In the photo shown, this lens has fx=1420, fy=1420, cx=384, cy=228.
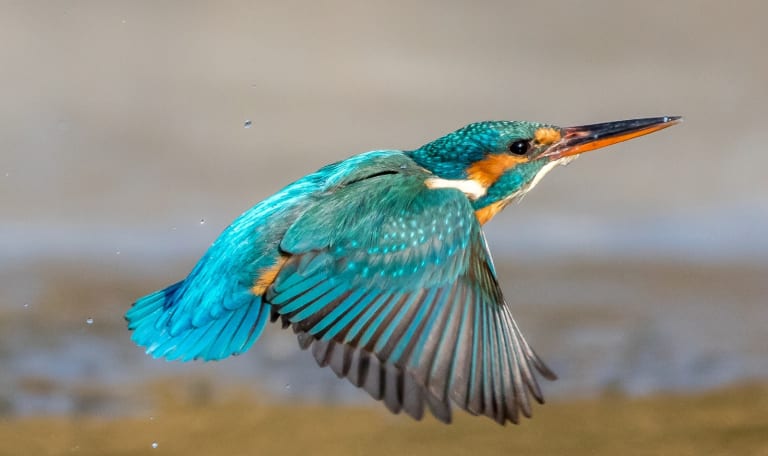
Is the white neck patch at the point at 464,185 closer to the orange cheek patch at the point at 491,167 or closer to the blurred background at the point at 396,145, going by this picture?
the orange cheek patch at the point at 491,167

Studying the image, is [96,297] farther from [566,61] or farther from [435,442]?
[566,61]

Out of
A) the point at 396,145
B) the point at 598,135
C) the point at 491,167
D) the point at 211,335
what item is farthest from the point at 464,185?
the point at 396,145

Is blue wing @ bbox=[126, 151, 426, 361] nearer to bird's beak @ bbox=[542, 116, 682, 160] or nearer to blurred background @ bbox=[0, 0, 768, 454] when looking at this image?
bird's beak @ bbox=[542, 116, 682, 160]

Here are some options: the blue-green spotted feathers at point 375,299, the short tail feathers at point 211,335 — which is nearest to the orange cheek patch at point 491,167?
the blue-green spotted feathers at point 375,299

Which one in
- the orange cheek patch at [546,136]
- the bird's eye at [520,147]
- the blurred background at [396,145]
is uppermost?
the orange cheek patch at [546,136]

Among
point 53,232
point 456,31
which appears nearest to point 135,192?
point 53,232

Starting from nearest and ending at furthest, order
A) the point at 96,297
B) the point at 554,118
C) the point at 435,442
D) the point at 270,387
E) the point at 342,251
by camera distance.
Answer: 1. the point at 342,251
2. the point at 435,442
3. the point at 270,387
4. the point at 96,297
5. the point at 554,118

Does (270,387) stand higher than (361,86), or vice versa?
(361,86)
